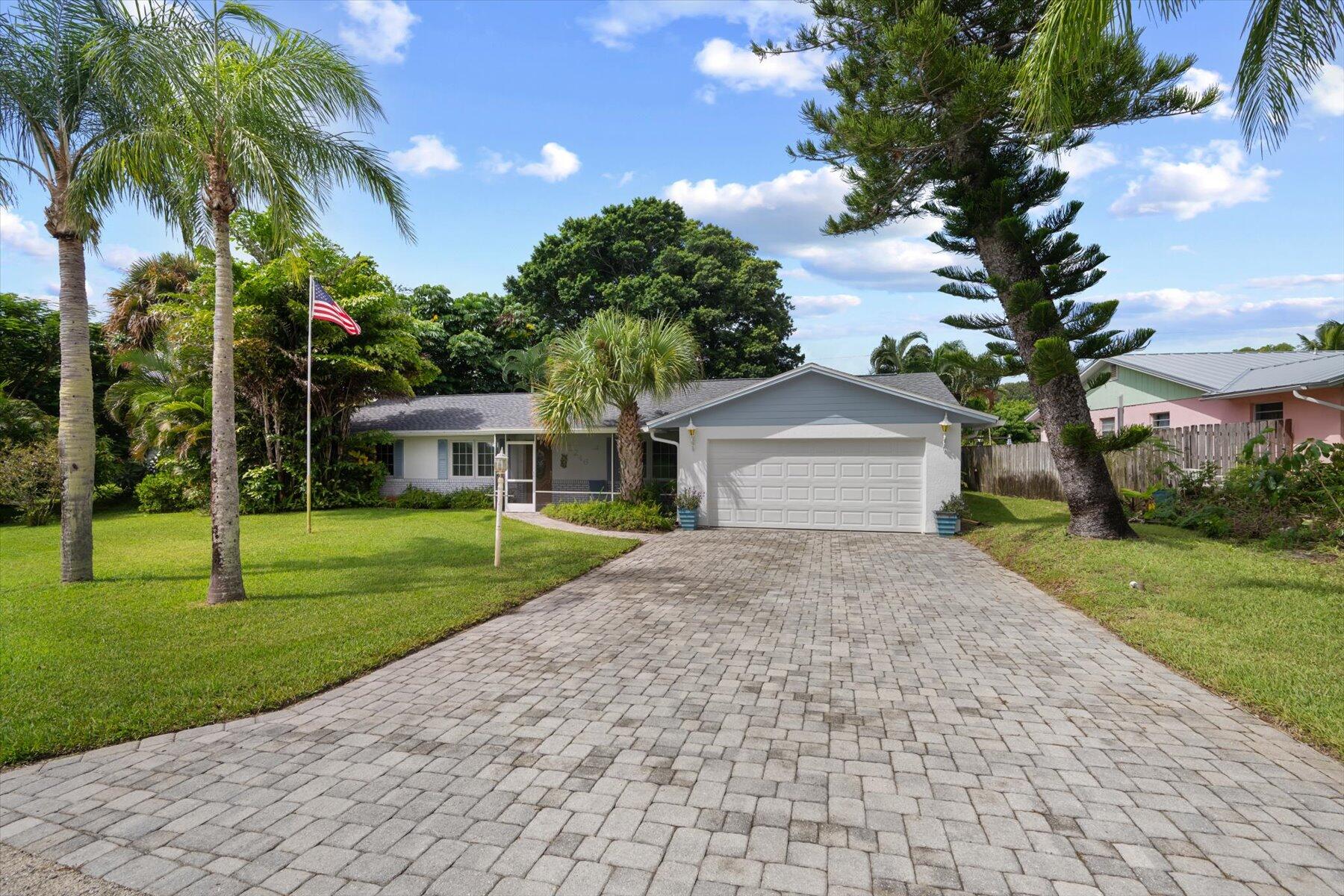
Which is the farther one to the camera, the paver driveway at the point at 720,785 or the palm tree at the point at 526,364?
the palm tree at the point at 526,364

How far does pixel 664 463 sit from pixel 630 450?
12.4 feet

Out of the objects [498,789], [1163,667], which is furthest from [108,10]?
[1163,667]

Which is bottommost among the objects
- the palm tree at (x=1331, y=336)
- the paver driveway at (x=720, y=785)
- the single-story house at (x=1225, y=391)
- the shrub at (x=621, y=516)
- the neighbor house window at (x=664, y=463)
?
the paver driveway at (x=720, y=785)

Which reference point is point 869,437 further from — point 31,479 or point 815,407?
point 31,479

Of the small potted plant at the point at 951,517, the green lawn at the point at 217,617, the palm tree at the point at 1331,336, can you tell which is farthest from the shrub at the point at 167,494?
the palm tree at the point at 1331,336

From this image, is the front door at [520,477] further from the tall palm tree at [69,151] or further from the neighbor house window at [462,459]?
the tall palm tree at [69,151]

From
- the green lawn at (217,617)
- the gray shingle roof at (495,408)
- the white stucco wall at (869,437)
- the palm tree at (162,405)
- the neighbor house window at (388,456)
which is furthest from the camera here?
the neighbor house window at (388,456)

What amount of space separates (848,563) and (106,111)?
1177 cm

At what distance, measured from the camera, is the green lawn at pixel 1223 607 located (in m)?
4.51

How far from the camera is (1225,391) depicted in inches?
615

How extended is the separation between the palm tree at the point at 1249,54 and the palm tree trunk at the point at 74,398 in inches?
422

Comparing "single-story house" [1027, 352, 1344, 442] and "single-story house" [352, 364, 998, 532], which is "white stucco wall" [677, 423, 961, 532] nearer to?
"single-story house" [352, 364, 998, 532]

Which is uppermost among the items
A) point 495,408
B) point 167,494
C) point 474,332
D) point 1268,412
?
point 474,332

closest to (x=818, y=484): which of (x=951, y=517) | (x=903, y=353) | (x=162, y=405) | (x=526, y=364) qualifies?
(x=951, y=517)
